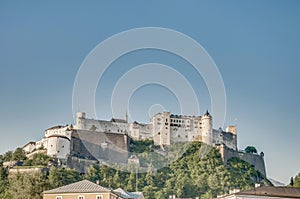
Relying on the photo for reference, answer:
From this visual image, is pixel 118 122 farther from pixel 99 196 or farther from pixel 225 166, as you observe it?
pixel 99 196

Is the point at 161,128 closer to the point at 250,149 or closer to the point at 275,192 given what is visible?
the point at 250,149

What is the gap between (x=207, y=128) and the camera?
128125 millimetres

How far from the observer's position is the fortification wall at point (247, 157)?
122 meters

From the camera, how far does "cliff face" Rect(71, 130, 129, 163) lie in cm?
11481

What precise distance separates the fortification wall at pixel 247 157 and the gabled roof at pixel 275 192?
71.4 m

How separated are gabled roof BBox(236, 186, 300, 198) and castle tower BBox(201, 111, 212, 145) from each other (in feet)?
251

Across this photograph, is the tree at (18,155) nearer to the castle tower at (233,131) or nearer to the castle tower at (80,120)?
the castle tower at (80,120)

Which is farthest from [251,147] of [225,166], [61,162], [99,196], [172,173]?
[99,196]

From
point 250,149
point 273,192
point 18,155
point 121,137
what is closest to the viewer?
point 273,192

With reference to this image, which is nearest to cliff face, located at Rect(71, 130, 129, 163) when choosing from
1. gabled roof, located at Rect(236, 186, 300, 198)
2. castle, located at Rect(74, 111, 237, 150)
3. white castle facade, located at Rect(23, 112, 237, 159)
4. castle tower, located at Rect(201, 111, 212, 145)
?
white castle facade, located at Rect(23, 112, 237, 159)

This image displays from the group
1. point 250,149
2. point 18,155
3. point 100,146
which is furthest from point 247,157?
point 18,155

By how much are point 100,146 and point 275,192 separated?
242ft

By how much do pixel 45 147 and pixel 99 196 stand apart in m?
70.2

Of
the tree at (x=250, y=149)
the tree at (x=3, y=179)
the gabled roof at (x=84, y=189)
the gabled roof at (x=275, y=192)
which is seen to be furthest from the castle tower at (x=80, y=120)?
the gabled roof at (x=84, y=189)
